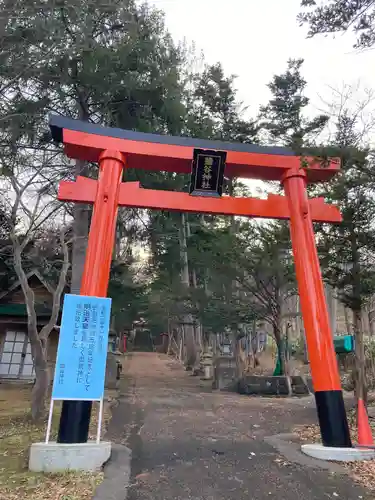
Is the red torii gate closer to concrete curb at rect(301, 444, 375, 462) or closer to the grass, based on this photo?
concrete curb at rect(301, 444, 375, 462)

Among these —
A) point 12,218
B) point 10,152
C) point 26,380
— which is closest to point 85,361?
point 12,218

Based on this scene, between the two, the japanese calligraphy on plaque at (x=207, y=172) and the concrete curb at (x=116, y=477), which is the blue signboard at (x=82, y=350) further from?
the japanese calligraphy on plaque at (x=207, y=172)

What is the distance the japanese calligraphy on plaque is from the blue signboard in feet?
9.29

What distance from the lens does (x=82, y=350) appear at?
5.31 metres

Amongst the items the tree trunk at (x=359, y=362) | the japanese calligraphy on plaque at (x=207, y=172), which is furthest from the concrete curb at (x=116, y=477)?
the tree trunk at (x=359, y=362)

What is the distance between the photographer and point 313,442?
6582 mm

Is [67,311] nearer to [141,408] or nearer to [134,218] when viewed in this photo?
[141,408]

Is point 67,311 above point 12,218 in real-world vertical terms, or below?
below

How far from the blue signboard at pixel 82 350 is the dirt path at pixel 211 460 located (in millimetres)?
1125

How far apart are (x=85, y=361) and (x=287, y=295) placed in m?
10.1

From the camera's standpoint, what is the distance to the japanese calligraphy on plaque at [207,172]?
7.03 meters

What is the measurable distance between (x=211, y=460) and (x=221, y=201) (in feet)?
14.4

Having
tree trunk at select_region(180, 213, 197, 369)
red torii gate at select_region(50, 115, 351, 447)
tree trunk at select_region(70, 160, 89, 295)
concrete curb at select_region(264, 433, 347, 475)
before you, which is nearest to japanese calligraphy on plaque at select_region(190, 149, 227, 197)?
red torii gate at select_region(50, 115, 351, 447)

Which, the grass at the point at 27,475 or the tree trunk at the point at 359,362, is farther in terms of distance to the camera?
the tree trunk at the point at 359,362
